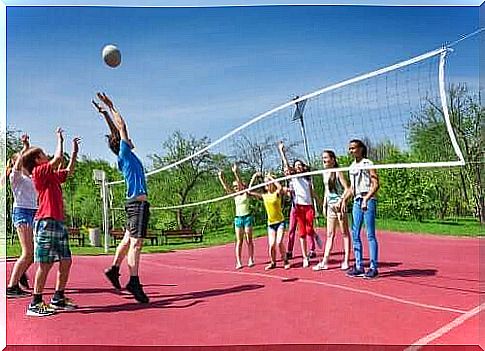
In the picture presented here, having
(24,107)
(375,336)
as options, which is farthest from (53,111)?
(375,336)

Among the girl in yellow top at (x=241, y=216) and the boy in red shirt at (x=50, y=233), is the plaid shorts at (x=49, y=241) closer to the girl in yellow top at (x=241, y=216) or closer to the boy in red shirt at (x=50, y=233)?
the boy in red shirt at (x=50, y=233)

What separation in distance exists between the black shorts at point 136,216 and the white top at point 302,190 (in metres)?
1.10

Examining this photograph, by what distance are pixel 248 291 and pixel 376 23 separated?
7.16 feet

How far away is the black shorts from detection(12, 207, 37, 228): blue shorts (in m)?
0.70

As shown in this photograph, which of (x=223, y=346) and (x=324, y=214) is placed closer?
(x=223, y=346)

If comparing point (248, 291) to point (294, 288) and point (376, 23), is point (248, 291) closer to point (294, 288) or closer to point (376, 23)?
point (294, 288)

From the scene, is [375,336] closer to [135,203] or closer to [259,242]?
[259,242]

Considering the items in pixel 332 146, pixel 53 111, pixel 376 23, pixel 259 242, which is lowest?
pixel 259 242

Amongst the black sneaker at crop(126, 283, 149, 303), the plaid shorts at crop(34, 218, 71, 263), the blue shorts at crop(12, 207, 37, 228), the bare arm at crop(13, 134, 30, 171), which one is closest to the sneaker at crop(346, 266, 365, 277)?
the black sneaker at crop(126, 283, 149, 303)

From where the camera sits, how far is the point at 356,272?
20.0ft

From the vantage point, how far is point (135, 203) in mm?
6023

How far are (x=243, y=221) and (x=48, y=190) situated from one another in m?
1.45

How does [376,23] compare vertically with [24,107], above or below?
above

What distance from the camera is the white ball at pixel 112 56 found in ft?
19.7
